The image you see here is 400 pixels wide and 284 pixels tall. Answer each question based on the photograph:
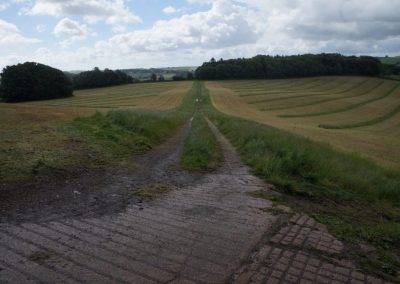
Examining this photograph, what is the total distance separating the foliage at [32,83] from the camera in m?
67.2

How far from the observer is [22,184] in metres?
7.04

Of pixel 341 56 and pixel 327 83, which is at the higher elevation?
pixel 341 56

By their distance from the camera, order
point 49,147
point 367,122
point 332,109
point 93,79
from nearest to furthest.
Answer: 1. point 49,147
2. point 367,122
3. point 332,109
4. point 93,79

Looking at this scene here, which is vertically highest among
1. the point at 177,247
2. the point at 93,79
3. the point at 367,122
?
the point at 93,79

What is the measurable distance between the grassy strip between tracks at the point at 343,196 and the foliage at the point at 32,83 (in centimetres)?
6474

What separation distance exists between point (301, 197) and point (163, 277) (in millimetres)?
4423

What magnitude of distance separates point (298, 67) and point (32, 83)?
63841 millimetres

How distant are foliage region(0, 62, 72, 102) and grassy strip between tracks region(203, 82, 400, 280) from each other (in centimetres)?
6474

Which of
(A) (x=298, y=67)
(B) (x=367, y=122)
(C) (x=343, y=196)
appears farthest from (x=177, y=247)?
(A) (x=298, y=67)

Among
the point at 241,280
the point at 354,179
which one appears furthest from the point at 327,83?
the point at 241,280

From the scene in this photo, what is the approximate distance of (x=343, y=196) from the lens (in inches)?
320

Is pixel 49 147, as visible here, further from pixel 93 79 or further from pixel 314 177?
pixel 93 79

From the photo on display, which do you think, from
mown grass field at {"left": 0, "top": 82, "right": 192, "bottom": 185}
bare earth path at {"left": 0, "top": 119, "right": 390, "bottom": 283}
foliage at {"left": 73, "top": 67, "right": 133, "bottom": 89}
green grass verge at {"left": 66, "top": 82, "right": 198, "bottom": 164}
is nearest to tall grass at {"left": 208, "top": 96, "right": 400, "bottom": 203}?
bare earth path at {"left": 0, "top": 119, "right": 390, "bottom": 283}

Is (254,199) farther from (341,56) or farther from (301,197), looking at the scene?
(341,56)
